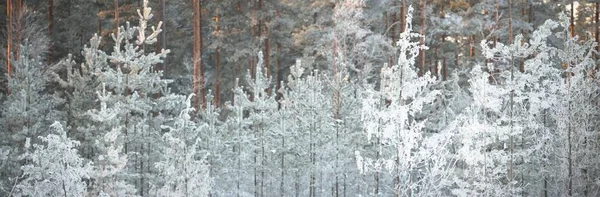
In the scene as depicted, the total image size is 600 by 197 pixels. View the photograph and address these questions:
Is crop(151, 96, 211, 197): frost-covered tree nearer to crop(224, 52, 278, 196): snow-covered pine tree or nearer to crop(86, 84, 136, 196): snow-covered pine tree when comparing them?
crop(86, 84, 136, 196): snow-covered pine tree

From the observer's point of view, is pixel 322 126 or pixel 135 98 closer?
pixel 135 98

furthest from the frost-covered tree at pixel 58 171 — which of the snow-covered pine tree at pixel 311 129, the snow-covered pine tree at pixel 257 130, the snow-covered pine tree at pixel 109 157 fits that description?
the snow-covered pine tree at pixel 311 129

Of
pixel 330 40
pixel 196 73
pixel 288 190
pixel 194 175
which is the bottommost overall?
pixel 288 190

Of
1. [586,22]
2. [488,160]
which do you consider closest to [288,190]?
[488,160]

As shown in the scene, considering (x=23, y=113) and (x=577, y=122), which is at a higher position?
(x=23, y=113)

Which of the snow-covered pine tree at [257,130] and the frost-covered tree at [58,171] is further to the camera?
the snow-covered pine tree at [257,130]

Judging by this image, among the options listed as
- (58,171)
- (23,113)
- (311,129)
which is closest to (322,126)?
(311,129)

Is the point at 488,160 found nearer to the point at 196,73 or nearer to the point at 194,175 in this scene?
the point at 194,175

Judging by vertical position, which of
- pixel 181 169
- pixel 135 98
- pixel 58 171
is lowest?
pixel 181 169

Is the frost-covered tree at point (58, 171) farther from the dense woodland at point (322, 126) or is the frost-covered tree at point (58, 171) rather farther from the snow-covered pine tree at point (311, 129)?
the snow-covered pine tree at point (311, 129)

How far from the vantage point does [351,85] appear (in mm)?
18516

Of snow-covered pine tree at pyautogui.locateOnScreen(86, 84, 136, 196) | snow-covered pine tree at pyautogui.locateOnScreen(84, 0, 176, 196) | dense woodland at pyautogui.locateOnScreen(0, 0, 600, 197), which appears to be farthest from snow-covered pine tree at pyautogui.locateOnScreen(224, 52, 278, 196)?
snow-covered pine tree at pyautogui.locateOnScreen(86, 84, 136, 196)

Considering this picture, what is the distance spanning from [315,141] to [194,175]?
459 centimetres

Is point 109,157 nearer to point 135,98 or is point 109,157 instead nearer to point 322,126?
point 135,98
